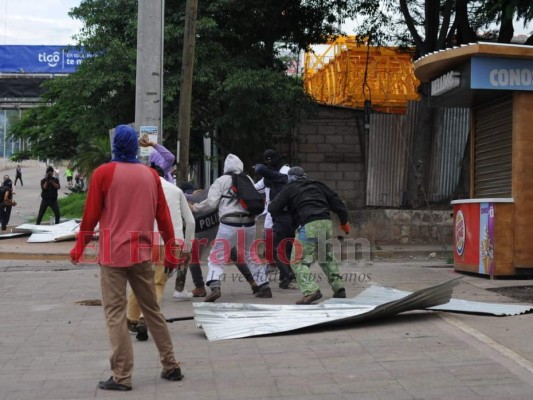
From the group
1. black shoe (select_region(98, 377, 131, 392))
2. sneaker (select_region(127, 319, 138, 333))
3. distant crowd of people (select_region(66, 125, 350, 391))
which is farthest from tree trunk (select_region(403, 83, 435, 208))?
black shoe (select_region(98, 377, 131, 392))

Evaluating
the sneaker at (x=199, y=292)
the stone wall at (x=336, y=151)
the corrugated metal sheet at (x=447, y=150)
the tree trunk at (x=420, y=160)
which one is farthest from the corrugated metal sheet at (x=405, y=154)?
the sneaker at (x=199, y=292)

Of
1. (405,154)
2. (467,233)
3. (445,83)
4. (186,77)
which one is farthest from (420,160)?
(445,83)

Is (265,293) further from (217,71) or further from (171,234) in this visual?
(217,71)

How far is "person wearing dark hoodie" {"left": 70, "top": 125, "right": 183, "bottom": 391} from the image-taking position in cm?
621

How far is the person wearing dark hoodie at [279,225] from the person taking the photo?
1178 cm

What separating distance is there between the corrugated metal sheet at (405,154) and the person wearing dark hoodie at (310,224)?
35.8 feet

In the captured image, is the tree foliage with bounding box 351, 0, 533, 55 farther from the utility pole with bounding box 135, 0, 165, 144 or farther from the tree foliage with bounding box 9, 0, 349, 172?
the utility pole with bounding box 135, 0, 165, 144

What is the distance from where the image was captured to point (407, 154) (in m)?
21.0

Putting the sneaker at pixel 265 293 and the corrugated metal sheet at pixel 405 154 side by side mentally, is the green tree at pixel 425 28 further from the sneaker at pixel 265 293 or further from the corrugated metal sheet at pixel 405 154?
the sneaker at pixel 265 293

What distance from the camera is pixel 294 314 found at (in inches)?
341

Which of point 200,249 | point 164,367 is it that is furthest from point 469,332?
point 200,249

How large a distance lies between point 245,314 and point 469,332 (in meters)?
2.23

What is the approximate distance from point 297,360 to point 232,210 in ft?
12.3

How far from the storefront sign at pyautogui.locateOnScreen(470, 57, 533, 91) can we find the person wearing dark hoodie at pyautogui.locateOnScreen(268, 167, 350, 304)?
2.95 meters
